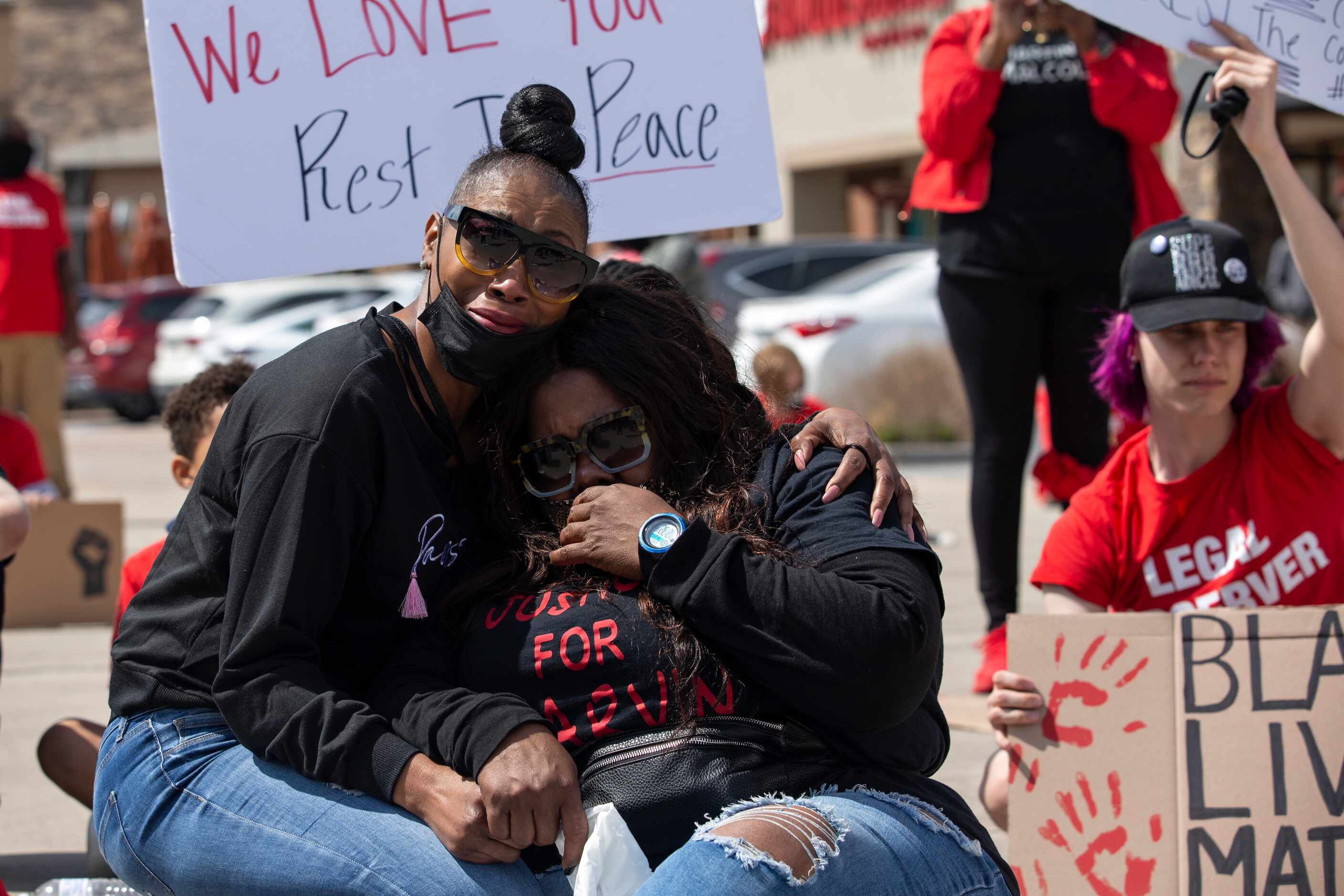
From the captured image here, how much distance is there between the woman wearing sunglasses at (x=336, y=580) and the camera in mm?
2117

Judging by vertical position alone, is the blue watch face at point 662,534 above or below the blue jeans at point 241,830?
above

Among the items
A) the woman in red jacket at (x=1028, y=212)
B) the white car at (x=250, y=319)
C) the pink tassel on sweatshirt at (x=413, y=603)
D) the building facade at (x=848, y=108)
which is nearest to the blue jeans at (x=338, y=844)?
the pink tassel on sweatshirt at (x=413, y=603)

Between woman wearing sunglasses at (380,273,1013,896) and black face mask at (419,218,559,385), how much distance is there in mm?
64

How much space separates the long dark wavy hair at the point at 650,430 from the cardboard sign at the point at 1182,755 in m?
0.60

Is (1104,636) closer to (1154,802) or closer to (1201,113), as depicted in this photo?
(1154,802)

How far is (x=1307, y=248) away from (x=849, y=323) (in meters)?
8.29

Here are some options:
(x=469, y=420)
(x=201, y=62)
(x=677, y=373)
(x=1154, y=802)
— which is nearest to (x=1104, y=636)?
(x=1154, y=802)

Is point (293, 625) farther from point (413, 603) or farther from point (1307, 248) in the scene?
point (1307, 248)

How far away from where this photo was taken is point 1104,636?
8.54ft

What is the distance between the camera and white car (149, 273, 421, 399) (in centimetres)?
1590

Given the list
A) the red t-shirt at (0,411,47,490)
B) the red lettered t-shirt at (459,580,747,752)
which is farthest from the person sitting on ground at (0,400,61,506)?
the red lettered t-shirt at (459,580,747,752)

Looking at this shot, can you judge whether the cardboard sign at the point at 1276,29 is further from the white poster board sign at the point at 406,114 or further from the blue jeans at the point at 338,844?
the blue jeans at the point at 338,844

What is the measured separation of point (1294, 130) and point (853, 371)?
7.65 metres

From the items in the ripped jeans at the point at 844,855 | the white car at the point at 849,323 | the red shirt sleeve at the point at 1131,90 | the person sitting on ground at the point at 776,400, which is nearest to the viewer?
the ripped jeans at the point at 844,855
